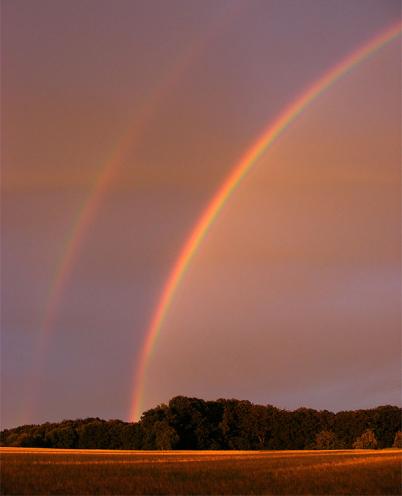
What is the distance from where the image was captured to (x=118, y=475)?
3231 centimetres

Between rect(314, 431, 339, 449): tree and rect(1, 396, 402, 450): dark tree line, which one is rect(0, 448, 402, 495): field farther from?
rect(314, 431, 339, 449): tree

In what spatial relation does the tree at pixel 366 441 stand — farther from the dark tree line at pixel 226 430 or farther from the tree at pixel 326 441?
the tree at pixel 326 441

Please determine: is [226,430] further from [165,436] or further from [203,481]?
[203,481]

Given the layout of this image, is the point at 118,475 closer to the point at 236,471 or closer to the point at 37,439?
the point at 236,471

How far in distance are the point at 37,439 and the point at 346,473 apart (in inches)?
4487

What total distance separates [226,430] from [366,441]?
33.6 metres

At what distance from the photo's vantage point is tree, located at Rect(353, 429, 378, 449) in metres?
118

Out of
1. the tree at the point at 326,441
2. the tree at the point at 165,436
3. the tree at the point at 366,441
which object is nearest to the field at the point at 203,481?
the tree at the point at 366,441

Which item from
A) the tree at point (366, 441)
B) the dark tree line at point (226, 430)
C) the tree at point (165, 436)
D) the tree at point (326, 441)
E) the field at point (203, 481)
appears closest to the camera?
the field at point (203, 481)

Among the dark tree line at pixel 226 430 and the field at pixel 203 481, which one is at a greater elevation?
the dark tree line at pixel 226 430

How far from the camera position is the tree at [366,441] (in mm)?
117500

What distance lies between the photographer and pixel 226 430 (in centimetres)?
14125

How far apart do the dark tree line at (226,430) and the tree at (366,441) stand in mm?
398

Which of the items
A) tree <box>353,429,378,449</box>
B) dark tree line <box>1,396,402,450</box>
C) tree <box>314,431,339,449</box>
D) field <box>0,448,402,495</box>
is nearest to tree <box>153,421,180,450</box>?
dark tree line <box>1,396,402,450</box>
